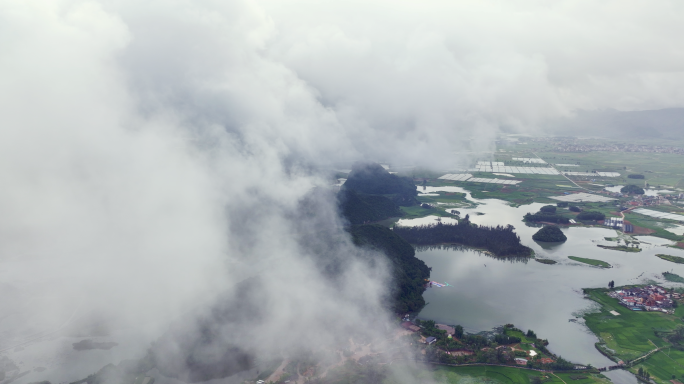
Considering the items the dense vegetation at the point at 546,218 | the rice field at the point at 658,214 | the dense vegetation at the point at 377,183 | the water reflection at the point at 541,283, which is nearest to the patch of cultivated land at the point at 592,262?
the water reflection at the point at 541,283

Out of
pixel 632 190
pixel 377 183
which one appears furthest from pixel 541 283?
pixel 632 190

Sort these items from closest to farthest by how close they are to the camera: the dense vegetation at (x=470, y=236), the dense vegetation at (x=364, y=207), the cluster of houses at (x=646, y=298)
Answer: the cluster of houses at (x=646, y=298) → the dense vegetation at (x=470, y=236) → the dense vegetation at (x=364, y=207)

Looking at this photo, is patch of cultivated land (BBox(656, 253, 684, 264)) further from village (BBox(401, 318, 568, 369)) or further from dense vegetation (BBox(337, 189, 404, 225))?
dense vegetation (BBox(337, 189, 404, 225))

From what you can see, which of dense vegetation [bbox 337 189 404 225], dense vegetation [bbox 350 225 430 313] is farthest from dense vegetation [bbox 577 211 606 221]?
dense vegetation [bbox 350 225 430 313]

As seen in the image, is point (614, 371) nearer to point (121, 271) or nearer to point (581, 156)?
point (121, 271)

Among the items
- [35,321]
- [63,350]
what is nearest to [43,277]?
[35,321]

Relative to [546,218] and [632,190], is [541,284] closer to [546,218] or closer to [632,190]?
[546,218]

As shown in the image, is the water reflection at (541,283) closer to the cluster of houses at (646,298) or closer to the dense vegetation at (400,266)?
the dense vegetation at (400,266)
